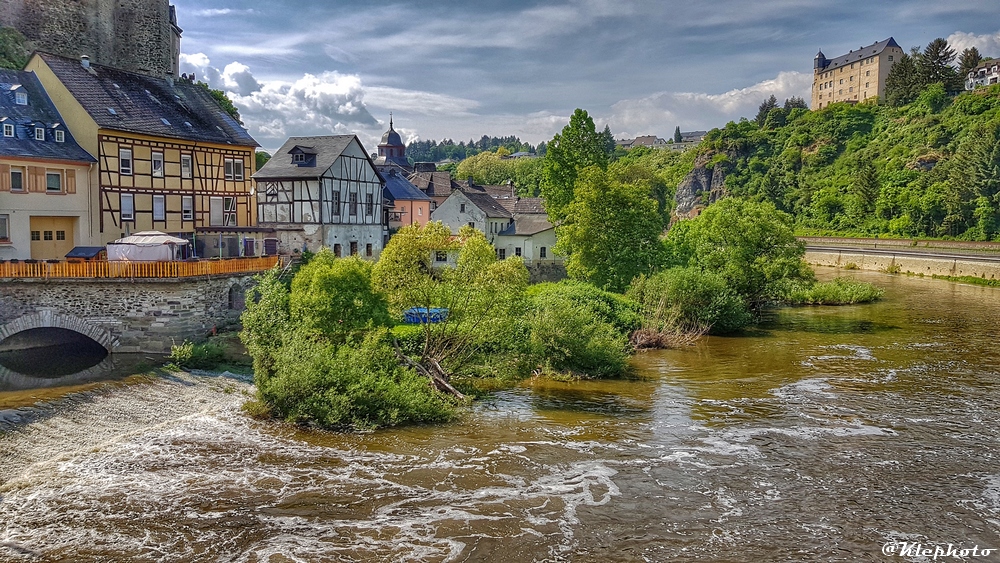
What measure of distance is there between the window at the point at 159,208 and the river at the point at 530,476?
574 inches

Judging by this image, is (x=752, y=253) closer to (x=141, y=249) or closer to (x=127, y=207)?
(x=141, y=249)

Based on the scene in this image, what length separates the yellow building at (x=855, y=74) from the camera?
120250mm

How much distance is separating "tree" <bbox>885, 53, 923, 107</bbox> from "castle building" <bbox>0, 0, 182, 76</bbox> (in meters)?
98.6

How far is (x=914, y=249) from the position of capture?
2482 inches

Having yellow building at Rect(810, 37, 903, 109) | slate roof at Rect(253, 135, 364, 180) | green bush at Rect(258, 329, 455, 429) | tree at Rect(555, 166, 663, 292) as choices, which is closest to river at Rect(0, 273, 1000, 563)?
green bush at Rect(258, 329, 455, 429)

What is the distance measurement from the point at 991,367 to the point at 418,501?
23828mm

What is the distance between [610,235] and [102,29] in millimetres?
37386

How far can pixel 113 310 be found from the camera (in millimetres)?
26141

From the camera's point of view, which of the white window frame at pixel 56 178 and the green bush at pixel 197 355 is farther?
the white window frame at pixel 56 178

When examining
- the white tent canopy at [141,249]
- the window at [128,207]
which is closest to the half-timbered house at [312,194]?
the window at [128,207]

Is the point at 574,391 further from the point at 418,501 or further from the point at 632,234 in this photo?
the point at 632,234

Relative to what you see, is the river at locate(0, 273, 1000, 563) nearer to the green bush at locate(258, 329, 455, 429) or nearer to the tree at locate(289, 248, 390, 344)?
the green bush at locate(258, 329, 455, 429)

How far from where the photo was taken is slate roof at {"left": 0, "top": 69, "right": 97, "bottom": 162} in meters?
29.5

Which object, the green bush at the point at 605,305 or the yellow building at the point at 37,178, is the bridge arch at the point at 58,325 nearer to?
the yellow building at the point at 37,178
